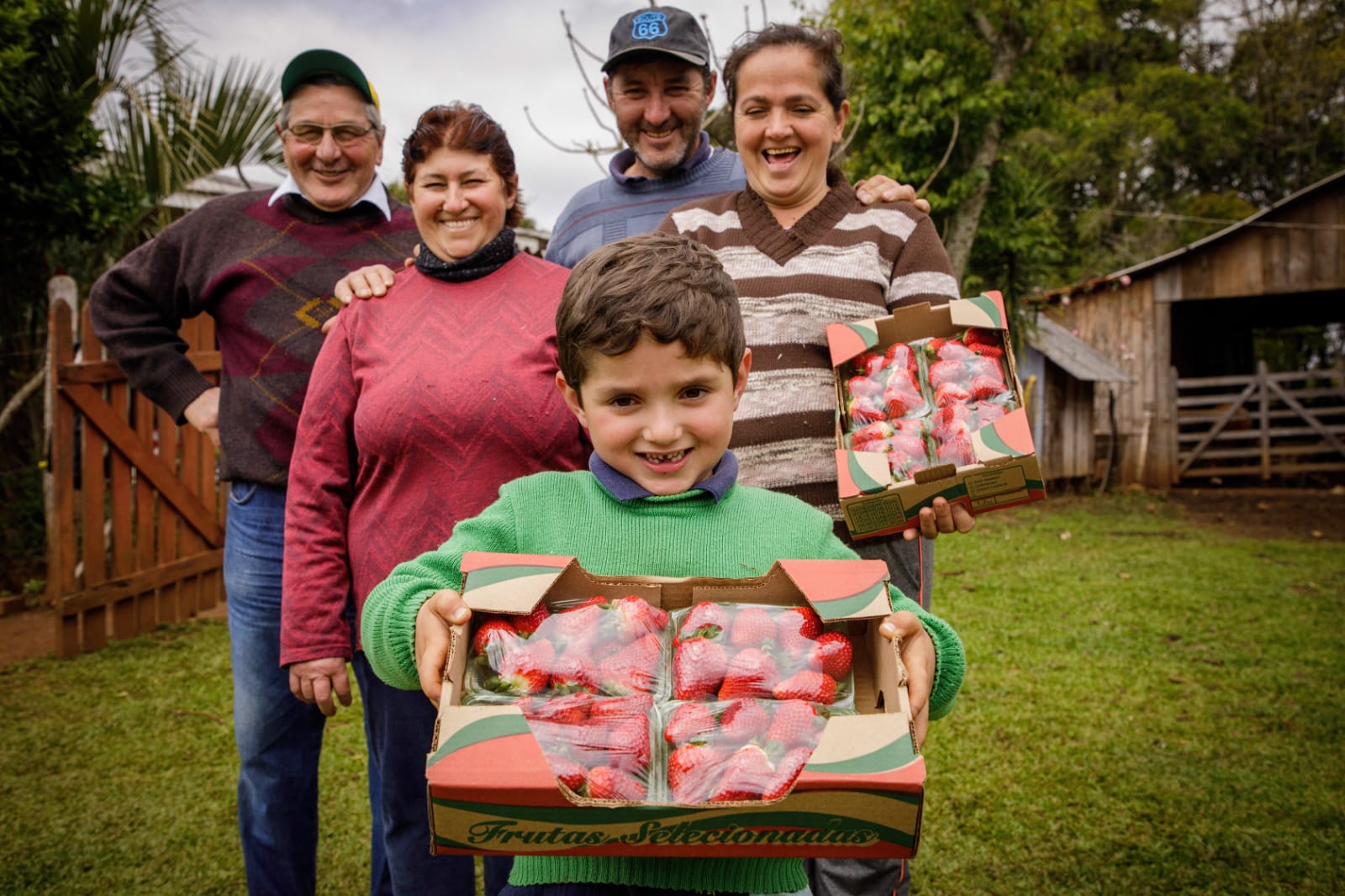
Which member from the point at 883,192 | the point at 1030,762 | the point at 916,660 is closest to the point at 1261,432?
the point at 1030,762

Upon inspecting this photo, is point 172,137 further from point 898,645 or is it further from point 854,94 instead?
point 898,645

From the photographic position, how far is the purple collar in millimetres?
3217

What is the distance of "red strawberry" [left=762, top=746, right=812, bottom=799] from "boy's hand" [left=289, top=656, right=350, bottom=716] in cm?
133

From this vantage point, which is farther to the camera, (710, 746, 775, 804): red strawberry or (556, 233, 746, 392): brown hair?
(556, 233, 746, 392): brown hair

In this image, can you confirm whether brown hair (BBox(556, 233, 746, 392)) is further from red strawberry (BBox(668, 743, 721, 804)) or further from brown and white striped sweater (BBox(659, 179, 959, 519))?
red strawberry (BBox(668, 743, 721, 804))

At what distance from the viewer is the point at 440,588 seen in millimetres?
1636

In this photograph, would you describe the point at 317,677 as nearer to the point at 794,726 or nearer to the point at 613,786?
the point at 613,786

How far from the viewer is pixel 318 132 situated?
2762 millimetres

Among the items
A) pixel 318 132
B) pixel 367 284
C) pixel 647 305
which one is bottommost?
pixel 647 305

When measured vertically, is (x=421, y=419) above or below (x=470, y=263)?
below

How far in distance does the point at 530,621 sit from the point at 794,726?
17.4 inches

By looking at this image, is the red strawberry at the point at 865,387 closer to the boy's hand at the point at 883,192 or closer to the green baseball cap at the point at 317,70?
the boy's hand at the point at 883,192

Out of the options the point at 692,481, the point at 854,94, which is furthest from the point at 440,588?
the point at 854,94

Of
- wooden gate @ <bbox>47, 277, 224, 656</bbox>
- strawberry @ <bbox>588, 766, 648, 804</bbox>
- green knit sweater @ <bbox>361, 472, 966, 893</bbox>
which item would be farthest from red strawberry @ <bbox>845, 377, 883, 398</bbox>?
wooden gate @ <bbox>47, 277, 224, 656</bbox>
